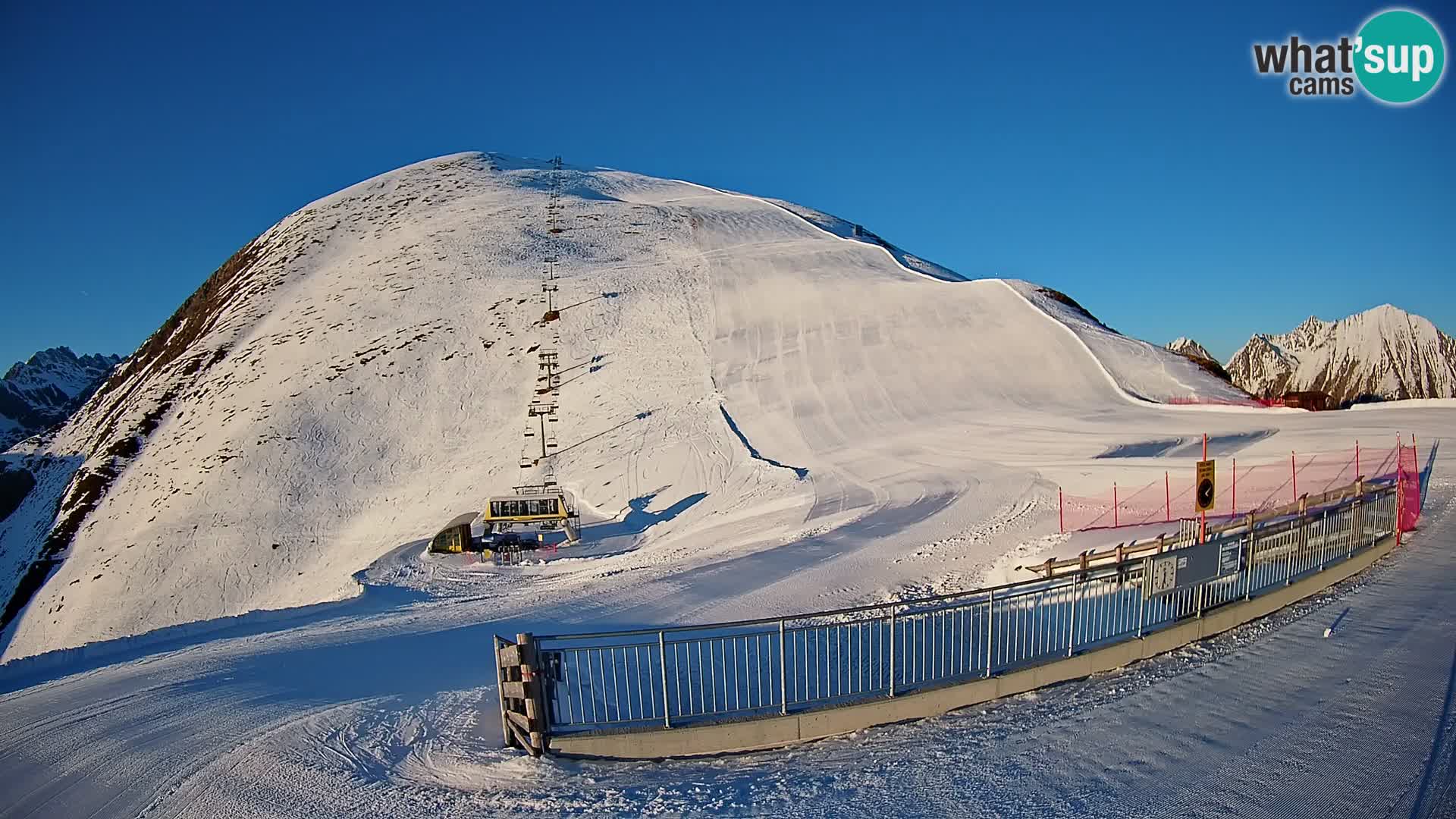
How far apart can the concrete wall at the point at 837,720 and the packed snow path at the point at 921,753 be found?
0.55 feet

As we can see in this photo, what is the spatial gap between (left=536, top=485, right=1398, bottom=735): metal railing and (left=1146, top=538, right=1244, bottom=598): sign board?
0.08 feet

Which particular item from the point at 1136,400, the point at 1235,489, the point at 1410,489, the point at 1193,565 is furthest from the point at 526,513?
the point at 1136,400

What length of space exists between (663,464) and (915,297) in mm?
23711

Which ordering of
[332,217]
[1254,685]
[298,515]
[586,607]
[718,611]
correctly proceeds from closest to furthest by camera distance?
[1254,685] → [718,611] → [586,607] → [298,515] → [332,217]

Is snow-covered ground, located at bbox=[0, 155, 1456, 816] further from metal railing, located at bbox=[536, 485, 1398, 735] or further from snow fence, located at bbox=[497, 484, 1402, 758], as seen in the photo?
metal railing, located at bbox=[536, 485, 1398, 735]

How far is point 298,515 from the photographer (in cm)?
3544

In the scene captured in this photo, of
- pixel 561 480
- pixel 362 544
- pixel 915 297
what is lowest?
pixel 362 544

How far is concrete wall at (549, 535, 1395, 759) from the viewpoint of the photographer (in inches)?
289

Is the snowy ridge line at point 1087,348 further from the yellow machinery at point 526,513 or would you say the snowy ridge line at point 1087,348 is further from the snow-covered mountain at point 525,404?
the yellow machinery at point 526,513

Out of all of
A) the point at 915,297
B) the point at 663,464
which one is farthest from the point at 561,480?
the point at 915,297

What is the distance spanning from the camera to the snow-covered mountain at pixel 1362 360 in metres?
166

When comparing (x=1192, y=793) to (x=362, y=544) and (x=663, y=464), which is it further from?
(x=362, y=544)

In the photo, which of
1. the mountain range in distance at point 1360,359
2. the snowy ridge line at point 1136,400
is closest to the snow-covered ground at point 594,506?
the snowy ridge line at point 1136,400

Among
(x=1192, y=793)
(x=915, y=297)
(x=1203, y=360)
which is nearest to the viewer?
(x=1192, y=793)
